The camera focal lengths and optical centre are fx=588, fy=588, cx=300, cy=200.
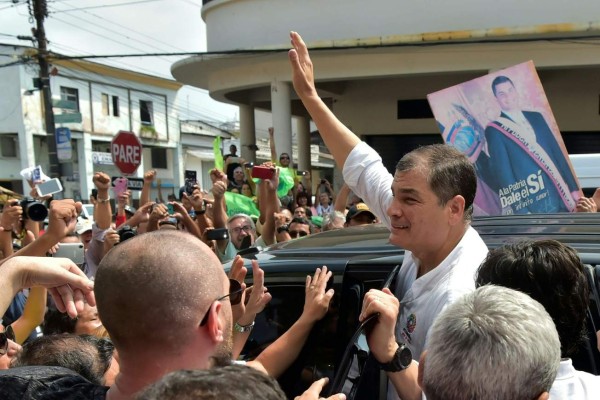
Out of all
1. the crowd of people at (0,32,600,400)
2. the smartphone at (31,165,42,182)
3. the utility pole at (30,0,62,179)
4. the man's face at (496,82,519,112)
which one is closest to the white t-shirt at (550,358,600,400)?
the crowd of people at (0,32,600,400)

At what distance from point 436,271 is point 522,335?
669 mm

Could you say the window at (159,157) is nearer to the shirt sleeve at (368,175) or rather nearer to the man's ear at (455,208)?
the shirt sleeve at (368,175)

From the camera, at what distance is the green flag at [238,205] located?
669 centimetres

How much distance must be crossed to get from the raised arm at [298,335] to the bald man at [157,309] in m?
0.77

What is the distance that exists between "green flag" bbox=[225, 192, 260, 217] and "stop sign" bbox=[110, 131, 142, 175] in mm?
3306

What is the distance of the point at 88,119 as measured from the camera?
32938 mm

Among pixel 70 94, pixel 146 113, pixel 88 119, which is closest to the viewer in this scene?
pixel 70 94

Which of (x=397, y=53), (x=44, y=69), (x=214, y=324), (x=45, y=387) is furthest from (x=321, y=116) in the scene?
(x=44, y=69)

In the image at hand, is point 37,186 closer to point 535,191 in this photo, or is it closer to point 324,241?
point 324,241

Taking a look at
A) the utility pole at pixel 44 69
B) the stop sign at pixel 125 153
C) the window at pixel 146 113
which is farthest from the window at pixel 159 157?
the stop sign at pixel 125 153

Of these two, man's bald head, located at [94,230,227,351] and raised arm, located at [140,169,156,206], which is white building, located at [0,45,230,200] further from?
man's bald head, located at [94,230,227,351]

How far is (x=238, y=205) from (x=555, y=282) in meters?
5.28

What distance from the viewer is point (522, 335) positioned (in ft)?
4.29

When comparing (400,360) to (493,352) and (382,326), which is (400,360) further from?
(493,352)
